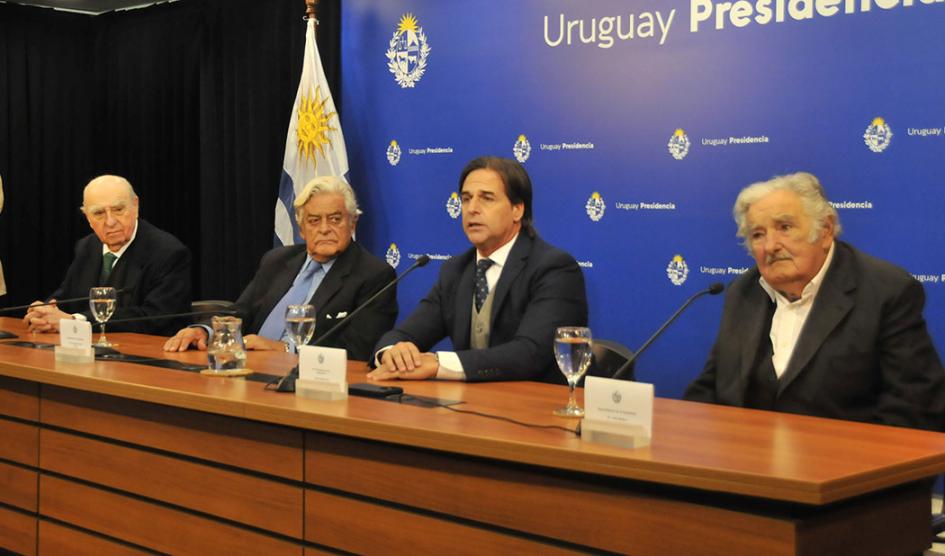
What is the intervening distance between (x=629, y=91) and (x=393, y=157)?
5.47ft

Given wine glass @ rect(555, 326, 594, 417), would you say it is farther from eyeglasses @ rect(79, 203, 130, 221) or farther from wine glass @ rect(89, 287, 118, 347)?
eyeglasses @ rect(79, 203, 130, 221)

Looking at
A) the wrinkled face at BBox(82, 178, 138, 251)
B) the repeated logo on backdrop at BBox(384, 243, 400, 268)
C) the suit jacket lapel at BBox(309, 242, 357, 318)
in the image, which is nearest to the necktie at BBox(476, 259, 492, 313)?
the suit jacket lapel at BBox(309, 242, 357, 318)

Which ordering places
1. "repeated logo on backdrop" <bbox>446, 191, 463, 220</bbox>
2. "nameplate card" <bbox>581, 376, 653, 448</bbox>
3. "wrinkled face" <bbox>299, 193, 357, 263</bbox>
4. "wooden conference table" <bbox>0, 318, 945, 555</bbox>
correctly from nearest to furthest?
"wooden conference table" <bbox>0, 318, 945, 555</bbox>, "nameplate card" <bbox>581, 376, 653, 448</bbox>, "wrinkled face" <bbox>299, 193, 357, 263</bbox>, "repeated logo on backdrop" <bbox>446, 191, 463, 220</bbox>

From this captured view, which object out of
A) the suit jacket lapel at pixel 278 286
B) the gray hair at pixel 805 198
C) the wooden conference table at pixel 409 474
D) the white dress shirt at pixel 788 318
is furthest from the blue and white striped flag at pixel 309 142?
the white dress shirt at pixel 788 318

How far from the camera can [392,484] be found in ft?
7.47

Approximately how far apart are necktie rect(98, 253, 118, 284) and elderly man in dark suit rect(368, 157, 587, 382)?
1899 millimetres

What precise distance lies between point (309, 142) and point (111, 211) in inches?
68.9

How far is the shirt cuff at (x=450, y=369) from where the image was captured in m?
2.97

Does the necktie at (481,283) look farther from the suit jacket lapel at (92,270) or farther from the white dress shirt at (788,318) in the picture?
the suit jacket lapel at (92,270)

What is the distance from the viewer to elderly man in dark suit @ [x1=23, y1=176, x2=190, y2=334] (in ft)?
15.2

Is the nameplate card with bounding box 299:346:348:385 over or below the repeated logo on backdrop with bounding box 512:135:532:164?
below

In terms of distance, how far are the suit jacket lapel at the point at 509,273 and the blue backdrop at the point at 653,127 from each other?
5.17ft

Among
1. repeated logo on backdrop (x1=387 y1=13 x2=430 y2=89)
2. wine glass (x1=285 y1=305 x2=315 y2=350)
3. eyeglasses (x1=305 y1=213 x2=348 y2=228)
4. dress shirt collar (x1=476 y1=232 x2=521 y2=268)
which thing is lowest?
wine glass (x1=285 y1=305 x2=315 y2=350)

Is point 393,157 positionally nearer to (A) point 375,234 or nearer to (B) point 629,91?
(A) point 375,234
